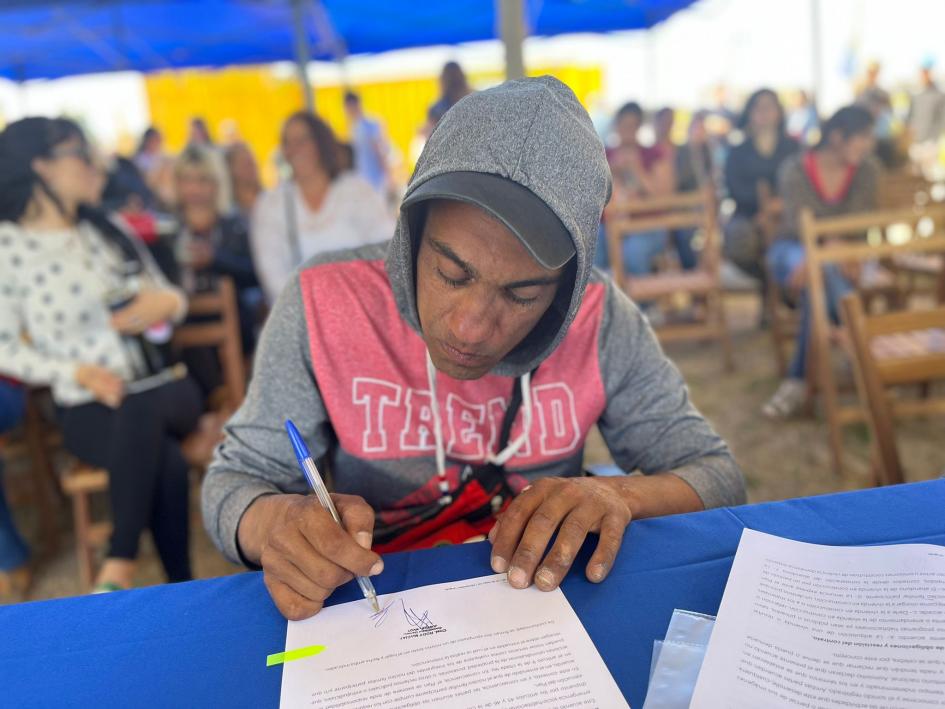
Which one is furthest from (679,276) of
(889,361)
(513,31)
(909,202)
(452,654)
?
(452,654)

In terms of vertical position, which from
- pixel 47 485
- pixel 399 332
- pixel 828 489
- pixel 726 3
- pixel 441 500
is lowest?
pixel 828 489

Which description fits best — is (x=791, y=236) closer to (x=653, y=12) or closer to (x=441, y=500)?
(x=441, y=500)

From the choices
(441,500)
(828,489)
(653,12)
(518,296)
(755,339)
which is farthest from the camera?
(653,12)

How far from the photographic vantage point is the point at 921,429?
3043 millimetres

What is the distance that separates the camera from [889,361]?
2.17 m

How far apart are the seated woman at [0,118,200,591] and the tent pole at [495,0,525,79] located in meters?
1.42

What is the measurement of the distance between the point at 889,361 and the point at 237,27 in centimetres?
666

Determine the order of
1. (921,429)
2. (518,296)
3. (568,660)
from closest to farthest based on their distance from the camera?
(568,660) < (518,296) < (921,429)

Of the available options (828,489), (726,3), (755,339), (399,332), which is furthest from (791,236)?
(726,3)

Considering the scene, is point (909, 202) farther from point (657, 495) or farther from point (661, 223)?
→ point (657, 495)

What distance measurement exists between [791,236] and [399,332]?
3.21m

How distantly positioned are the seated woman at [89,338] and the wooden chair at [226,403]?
63 millimetres

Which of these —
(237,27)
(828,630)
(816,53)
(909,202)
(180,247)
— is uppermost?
(237,27)
